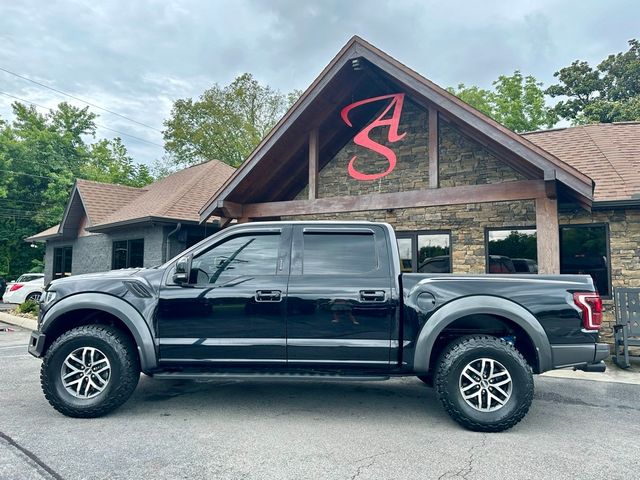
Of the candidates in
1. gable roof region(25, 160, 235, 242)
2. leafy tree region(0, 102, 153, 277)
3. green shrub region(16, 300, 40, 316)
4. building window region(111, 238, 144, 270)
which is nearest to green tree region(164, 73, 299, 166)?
leafy tree region(0, 102, 153, 277)

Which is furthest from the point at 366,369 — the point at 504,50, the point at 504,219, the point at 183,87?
the point at 183,87

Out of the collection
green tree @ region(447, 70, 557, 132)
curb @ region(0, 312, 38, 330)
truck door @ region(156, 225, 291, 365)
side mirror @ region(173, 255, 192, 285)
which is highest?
green tree @ region(447, 70, 557, 132)

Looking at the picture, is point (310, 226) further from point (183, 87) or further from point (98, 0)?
point (183, 87)

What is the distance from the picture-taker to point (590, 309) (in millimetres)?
3820

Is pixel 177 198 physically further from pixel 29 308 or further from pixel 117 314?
pixel 117 314

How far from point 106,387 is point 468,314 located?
11.4ft

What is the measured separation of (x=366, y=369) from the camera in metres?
3.97

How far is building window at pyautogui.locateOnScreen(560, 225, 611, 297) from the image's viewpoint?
8.37 m

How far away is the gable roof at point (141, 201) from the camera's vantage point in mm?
13141

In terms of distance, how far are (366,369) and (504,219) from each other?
6.61 metres

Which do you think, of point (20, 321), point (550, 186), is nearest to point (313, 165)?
point (550, 186)

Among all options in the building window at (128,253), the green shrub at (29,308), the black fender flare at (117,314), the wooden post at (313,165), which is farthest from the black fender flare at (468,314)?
the green shrub at (29,308)

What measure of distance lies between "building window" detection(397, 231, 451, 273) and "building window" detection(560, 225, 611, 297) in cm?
236

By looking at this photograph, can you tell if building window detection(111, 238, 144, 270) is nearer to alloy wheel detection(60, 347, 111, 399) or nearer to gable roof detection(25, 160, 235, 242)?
gable roof detection(25, 160, 235, 242)
